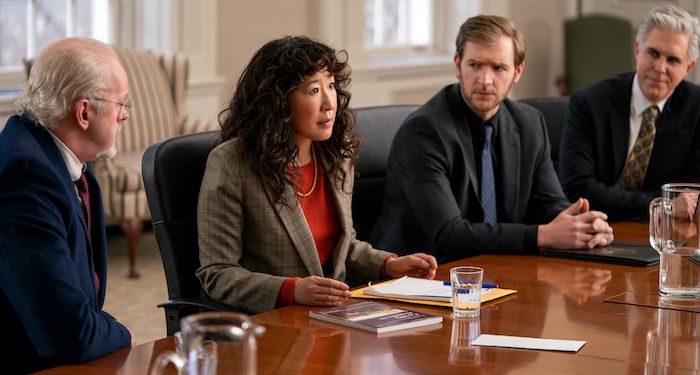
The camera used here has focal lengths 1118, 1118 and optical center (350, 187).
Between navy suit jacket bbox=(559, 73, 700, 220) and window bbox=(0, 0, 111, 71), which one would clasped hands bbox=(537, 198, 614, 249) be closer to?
navy suit jacket bbox=(559, 73, 700, 220)

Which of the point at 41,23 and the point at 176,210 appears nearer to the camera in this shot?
the point at 176,210

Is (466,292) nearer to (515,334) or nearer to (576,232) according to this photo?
(515,334)

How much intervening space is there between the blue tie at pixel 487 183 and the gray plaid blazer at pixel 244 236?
2.51ft

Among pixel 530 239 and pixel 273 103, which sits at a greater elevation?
pixel 273 103

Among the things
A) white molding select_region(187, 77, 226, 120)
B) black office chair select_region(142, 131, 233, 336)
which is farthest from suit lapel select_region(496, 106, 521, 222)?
white molding select_region(187, 77, 226, 120)

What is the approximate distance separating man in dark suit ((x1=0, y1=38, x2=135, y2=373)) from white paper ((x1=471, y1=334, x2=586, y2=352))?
2.02 ft

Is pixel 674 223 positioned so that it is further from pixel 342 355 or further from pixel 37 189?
pixel 37 189

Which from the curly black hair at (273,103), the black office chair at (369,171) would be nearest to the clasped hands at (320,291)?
the curly black hair at (273,103)

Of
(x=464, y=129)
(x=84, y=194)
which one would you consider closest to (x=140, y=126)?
(x=464, y=129)

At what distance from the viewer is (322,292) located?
2105 millimetres

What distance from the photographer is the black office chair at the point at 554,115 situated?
3.86 m

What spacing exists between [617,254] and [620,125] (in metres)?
0.96

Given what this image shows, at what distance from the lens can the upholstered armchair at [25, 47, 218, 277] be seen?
200 inches

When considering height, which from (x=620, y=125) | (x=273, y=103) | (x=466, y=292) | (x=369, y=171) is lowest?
(x=466, y=292)
